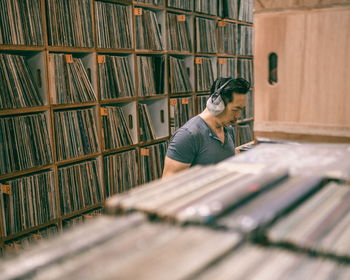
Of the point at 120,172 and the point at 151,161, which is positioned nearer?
the point at 120,172

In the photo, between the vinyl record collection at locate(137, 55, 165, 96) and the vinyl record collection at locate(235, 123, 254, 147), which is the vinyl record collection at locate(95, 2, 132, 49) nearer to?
the vinyl record collection at locate(137, 55, 165, 96)

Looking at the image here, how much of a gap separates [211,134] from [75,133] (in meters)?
1.01

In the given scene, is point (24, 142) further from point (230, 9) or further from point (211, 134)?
point (230, 9)

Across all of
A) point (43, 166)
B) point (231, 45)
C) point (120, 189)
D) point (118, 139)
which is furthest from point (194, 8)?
point (43, 166)

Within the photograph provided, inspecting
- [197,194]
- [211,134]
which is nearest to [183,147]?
[211,134]

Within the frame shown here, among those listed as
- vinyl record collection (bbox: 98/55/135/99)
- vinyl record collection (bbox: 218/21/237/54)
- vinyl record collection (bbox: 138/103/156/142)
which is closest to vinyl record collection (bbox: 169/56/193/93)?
vinyl record collection (bbox: 138/103/156/142)

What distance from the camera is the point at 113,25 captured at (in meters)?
2.89

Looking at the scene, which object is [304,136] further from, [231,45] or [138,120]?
[231,45]

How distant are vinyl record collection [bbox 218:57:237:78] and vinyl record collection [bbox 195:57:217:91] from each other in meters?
0.13

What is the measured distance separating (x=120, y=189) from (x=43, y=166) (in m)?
0.75

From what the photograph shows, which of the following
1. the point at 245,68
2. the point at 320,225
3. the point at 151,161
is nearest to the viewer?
the point at 320,225

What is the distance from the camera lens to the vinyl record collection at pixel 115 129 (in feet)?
9.57

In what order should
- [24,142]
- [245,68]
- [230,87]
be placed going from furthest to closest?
[245,68]
[24,142]
[230,87]

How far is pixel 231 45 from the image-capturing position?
4.25 meters
